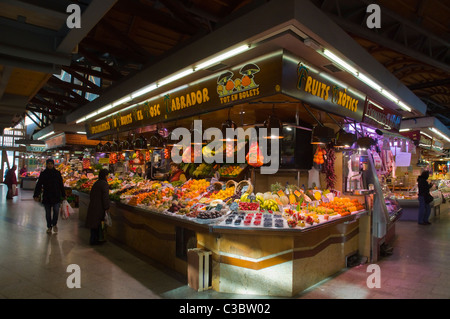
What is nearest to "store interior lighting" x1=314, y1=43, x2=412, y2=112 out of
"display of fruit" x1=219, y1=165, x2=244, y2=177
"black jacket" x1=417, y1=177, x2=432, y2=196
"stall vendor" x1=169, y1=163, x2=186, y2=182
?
"display of fruit" x1=219, y1=165, x2=244, y2=177

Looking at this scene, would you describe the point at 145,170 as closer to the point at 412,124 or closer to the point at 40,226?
the point at 40,226

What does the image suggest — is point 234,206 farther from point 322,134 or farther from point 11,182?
point 11,182

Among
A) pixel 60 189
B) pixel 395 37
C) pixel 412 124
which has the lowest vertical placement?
pixel 60 189

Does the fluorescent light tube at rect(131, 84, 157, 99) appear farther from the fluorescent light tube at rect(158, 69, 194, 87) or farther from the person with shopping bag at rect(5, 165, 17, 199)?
the person with shopping bag at rect(5, 165, 17, 199)

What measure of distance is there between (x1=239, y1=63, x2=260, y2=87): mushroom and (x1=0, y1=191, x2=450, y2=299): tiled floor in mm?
3251

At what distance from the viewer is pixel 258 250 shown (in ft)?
14.8

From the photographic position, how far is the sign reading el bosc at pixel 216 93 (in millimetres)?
4262

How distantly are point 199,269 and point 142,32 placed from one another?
7236 millimetres

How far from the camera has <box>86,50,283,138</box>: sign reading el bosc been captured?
426 centimetres

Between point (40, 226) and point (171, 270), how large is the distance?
6262mm

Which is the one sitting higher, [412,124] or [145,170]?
[412,124]
